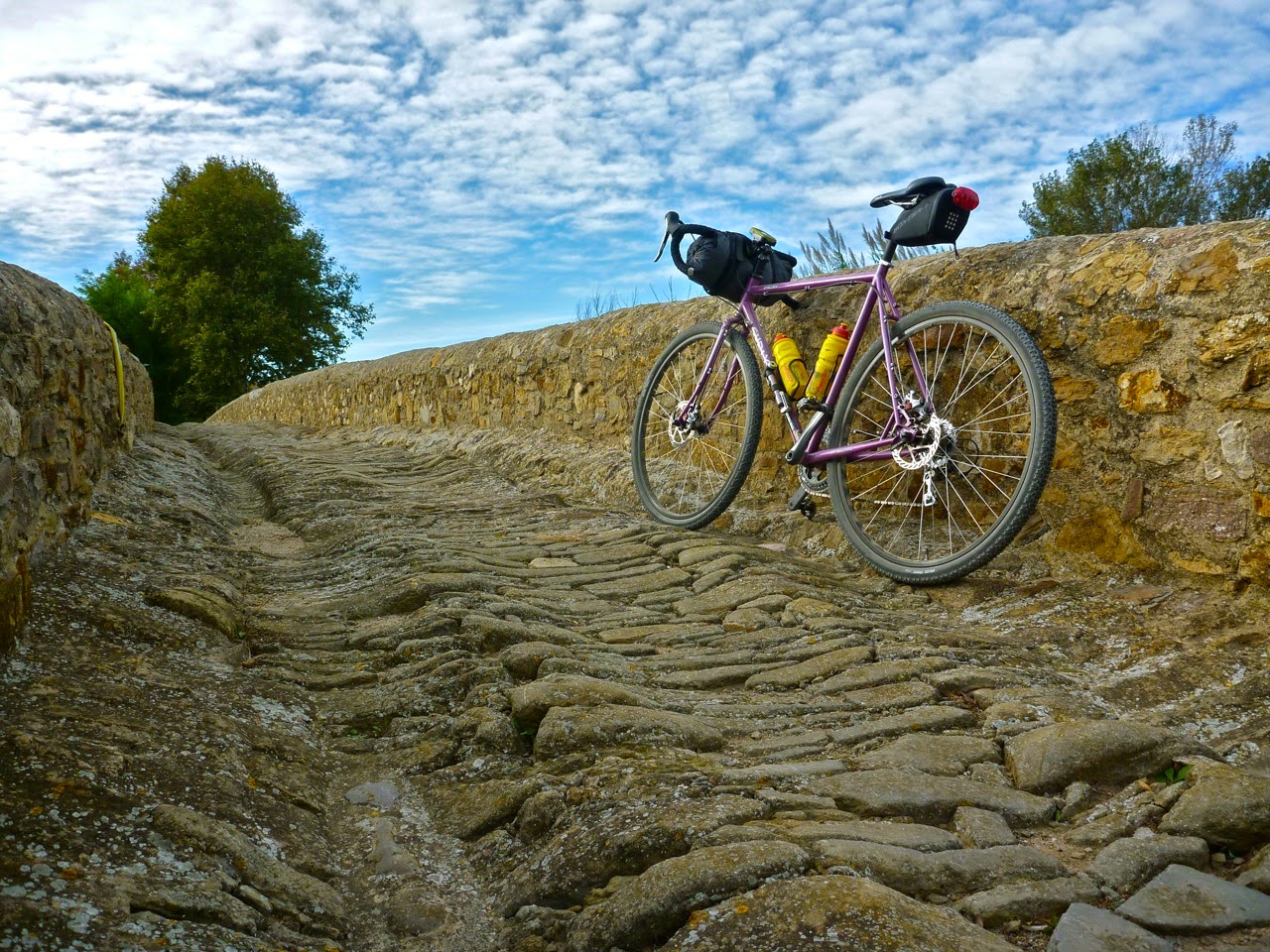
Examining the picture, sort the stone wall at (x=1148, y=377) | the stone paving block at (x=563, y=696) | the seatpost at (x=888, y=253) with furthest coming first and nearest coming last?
1. the seatpost at (x=888, y=253)
2. the stone wall at (x=1148, y=377)
3. the stone paving block at (x=563, y=696)

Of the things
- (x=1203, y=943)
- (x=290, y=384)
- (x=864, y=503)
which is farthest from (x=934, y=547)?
(x=290, y=384)

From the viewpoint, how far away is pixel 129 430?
6.23 meters

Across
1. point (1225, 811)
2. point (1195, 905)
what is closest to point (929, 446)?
point (1225, 811)

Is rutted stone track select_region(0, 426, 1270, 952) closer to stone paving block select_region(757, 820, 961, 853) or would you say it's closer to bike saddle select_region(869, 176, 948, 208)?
stone paving block select_region(757, 820, 961, 853)

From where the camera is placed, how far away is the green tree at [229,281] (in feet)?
77.1

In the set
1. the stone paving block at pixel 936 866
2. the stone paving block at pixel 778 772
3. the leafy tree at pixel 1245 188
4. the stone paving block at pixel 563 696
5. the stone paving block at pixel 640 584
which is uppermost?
the leafy tree at pixel 1245 188

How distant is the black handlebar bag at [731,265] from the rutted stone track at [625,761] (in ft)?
4.89

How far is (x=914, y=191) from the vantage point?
3740 millimetres

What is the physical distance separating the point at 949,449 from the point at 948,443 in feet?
0.10

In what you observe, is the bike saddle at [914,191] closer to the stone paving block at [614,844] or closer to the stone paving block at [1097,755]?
the stone paving block at [1097,755]

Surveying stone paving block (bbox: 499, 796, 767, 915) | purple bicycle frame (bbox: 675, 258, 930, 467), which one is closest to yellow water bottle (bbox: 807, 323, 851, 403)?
purple bicycle frame (bbox: 675, 258, 930, 467)

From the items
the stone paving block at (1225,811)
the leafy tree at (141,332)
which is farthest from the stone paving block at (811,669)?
the leafy tree at (141,332)

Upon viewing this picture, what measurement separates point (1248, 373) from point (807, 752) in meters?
1.98

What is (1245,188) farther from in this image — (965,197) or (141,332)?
(141,332)
